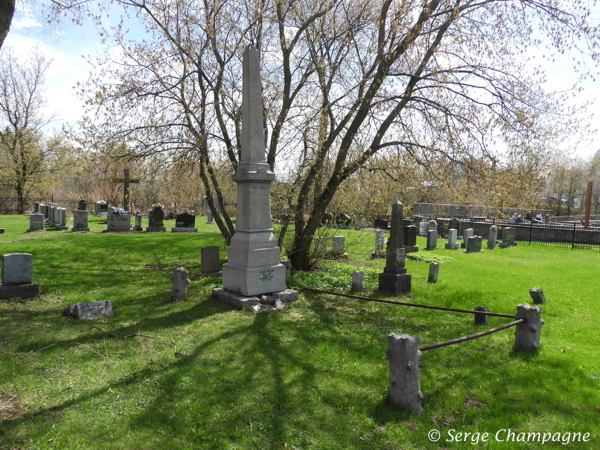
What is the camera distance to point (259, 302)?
7.50 m

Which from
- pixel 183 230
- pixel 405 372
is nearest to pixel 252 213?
pixel 405 372

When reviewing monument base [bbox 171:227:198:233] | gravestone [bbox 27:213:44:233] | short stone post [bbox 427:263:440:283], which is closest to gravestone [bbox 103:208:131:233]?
monument base [bbox 171:227:198:233]

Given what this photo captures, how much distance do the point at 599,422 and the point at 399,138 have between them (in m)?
8.06

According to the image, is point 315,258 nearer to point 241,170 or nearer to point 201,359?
point 241,170

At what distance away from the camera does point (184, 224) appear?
845 inches

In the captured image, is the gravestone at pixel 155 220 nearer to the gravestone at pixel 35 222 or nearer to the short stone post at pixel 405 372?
the gravestone at pixel 35 222

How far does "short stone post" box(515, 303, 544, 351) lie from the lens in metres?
5.16

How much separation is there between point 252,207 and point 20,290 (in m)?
4.87

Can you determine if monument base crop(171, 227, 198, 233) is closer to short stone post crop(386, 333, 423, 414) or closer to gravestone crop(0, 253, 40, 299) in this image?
gravestone crop(0, 253, 40, 299)

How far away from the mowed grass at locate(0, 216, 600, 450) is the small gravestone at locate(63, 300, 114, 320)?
19 centimetres

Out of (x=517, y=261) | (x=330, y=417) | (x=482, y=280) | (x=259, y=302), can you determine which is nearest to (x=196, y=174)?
(x=259, y=302)

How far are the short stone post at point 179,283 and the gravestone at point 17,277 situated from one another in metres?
2.73

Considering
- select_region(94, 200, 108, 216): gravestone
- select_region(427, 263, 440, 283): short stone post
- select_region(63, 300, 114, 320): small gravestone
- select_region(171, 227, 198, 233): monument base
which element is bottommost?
select_region(63, 300, 114, 320): small gravestone

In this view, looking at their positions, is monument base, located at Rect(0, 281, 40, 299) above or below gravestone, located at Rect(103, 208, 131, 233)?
below
